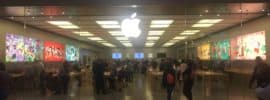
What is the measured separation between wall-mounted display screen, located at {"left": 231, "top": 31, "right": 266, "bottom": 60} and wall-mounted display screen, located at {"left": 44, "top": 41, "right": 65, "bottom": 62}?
24.9 ft

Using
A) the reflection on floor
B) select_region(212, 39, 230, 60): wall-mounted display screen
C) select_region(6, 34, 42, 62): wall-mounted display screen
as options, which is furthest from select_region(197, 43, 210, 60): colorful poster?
select_region(6, 34, 42, 62): wall-mounted display screen

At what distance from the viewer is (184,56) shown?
12773 mm

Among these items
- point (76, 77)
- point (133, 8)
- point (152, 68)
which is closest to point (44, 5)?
point (133, 8)

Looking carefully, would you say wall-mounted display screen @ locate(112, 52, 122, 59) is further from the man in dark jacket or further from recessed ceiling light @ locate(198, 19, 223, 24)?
recessed ceiling light @ locate(198, 19, 223, 24)

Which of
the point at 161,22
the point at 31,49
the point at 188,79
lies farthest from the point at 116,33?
the point at 188,79

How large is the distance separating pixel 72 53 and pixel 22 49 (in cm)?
245

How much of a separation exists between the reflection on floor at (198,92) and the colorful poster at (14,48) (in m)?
1.60

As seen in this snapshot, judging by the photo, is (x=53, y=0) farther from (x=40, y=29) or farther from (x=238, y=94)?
(x=238, y=94)

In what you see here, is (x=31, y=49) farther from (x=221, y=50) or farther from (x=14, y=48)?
(x=221, y=50)

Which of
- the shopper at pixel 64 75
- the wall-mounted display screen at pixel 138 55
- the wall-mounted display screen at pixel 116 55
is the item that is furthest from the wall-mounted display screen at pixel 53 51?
the wall-mounted display screen at pixel 138 55

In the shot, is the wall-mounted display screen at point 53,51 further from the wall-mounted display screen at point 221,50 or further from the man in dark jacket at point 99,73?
the wall-mounted display screen at point 221,50

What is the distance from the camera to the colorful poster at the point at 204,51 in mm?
13634

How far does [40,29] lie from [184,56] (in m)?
6.95

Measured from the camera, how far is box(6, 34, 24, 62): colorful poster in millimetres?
14141
